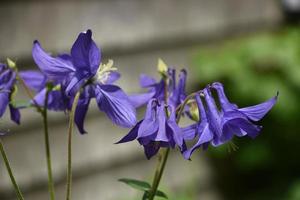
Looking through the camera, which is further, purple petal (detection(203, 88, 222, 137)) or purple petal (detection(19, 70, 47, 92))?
purple petal (detection(19, 70, 47, 92))

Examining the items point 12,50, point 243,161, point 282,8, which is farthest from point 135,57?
point 282,8

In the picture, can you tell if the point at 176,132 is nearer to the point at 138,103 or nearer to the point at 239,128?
the point at 239,128

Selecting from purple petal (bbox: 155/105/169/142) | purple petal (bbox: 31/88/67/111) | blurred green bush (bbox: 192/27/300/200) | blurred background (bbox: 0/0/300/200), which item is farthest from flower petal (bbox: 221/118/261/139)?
blurred green bush (bbox: 192/27/300/200)

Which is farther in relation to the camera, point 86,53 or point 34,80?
point 34,80

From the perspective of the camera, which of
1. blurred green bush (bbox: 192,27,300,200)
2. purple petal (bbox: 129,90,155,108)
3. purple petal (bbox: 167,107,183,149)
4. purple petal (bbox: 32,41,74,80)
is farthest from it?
blurred green bush (bbox: 192,27,300,200)

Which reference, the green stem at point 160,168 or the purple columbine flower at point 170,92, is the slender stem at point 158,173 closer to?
the green stem at point 160,168

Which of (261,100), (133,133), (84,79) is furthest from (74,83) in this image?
(261,100)

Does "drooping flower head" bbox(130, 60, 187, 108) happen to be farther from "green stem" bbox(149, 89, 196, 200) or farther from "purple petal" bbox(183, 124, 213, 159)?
"purple petal" bbox(183, 124, 213, 159)
